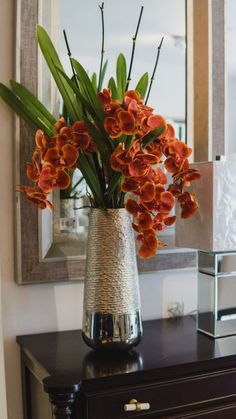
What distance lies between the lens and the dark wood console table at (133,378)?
0.99 metres

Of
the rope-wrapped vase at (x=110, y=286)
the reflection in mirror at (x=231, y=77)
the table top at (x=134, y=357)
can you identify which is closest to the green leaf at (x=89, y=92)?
the rope-wrapped vase at (x=110, y=286)

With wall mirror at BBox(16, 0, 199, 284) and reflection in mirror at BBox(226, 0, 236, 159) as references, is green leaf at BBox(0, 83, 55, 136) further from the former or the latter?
reflection in mirror at BBox(226, 0, 236, 159)

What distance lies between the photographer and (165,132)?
111cm

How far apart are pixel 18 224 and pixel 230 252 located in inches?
24.4

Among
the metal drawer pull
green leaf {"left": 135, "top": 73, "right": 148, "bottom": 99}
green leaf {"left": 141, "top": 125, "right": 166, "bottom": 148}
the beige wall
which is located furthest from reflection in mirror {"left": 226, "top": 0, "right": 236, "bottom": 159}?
the metal drawer pull

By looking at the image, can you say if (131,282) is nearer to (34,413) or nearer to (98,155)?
(98,155)

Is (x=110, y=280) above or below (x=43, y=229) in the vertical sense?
below

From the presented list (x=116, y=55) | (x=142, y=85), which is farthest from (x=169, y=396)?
(x=116, y=55)

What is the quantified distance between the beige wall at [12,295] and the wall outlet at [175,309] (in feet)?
1.08

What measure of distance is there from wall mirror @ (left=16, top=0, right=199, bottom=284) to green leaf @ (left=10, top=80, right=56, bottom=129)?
0.05 m

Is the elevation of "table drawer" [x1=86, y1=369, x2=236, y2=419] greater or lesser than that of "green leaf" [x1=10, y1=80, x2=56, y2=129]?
lesser

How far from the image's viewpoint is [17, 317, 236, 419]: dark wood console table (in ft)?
3.24

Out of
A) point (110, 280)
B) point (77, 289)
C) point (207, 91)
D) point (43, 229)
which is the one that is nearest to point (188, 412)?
→ point (110, 280)

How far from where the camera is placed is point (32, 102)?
1.25m
